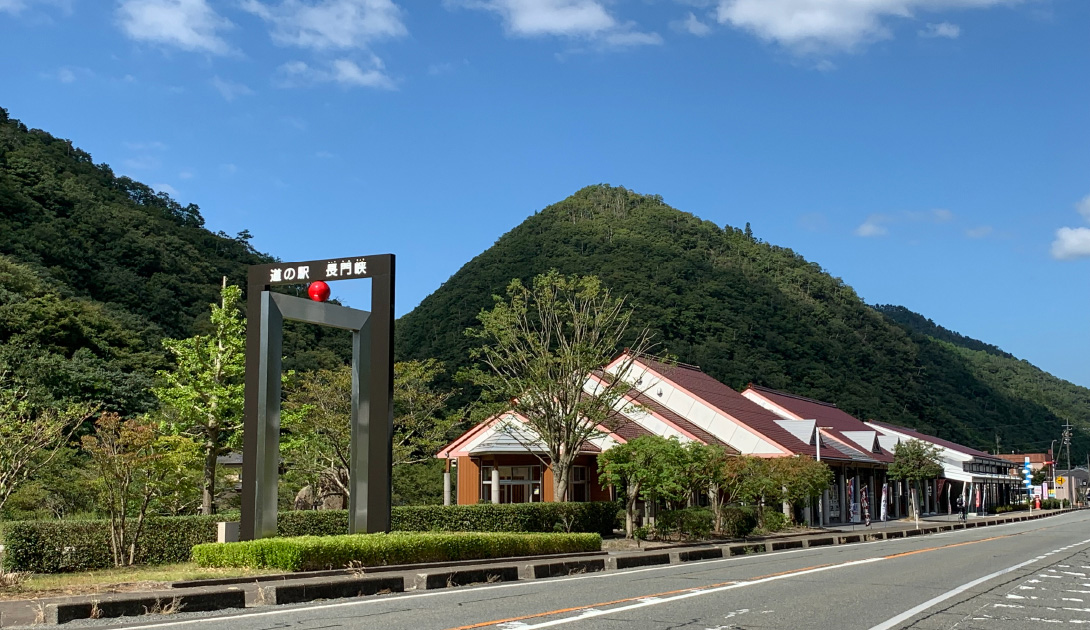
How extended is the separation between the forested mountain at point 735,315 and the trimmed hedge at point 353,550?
38.8 metres

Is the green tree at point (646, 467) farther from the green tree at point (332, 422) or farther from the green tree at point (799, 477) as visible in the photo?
the green tree at point (332, 422)

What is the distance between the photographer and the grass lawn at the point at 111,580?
39.7 feet

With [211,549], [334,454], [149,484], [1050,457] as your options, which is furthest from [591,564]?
[1050,457]

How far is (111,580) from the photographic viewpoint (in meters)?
14.0

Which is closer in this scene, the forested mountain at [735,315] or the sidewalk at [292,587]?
the sidewalk at [292,587]

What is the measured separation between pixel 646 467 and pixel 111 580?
49.9 ft

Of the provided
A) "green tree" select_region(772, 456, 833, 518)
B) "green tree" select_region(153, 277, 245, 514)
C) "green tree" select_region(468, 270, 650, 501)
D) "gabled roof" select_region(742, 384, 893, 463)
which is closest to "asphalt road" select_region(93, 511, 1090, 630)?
"green tree" select_region(468, 270, 650, 501)

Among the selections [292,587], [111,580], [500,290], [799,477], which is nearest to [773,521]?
[799,477]

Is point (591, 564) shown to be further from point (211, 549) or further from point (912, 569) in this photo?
point (211, 549)

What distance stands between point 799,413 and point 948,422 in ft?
157

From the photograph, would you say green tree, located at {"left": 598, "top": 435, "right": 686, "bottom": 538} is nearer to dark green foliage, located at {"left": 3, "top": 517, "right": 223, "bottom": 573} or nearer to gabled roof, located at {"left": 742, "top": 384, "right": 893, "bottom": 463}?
dark green foliage, located at {"left": 3, "top": 517, "right": 223, "bottom": 573}

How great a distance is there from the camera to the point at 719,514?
29.6m

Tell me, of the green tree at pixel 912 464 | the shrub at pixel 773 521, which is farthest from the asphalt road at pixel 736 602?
the green tree at pixel 912 464

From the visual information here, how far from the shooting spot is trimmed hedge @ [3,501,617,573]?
16938mm
